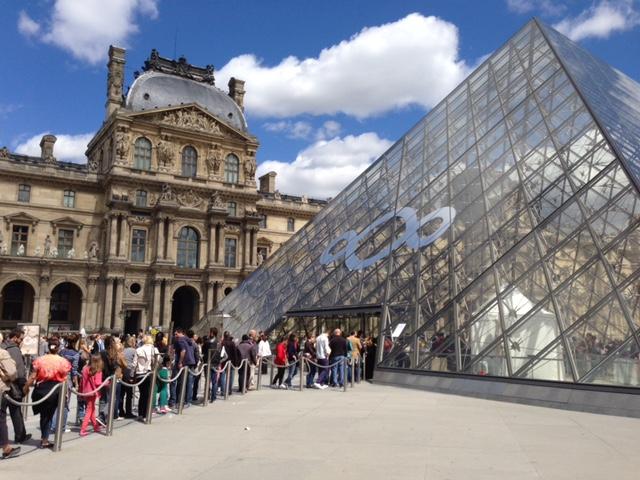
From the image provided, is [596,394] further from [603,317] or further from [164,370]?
[164,370]

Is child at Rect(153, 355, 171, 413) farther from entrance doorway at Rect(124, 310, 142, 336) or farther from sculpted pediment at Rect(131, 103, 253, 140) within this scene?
sculpted pediment at Rect(131, 103, 253, 140)

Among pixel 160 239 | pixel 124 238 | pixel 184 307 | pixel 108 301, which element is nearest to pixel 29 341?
pixel 108 301

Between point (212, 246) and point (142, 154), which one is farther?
point (212, 246)

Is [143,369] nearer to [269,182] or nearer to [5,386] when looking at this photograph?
[5,386]

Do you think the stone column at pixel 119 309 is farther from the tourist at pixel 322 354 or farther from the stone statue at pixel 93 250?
the tourist at pixel 322 354

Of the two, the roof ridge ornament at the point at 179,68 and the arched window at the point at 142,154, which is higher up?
the roof ridge ornament at the point at 179,68

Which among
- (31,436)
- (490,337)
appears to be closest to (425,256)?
(490,337)

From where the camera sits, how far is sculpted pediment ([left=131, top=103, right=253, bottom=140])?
47188 millimetres

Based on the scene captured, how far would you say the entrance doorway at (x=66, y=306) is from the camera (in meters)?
44.9

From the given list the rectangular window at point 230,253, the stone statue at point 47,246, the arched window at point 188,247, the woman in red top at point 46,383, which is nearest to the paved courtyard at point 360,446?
the woman in red top at point 46,383

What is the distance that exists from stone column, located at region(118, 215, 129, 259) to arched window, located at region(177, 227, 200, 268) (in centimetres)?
392

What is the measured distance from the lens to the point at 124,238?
4434 centimetres

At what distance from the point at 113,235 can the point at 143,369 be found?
35.5m

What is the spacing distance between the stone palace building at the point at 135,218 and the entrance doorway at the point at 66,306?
0.08 meters
